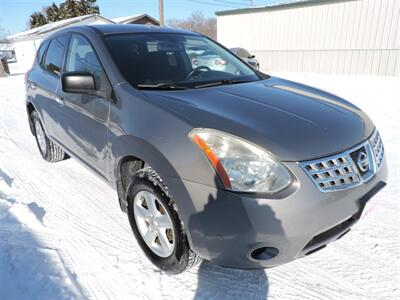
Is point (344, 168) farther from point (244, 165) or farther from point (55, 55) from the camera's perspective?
point (55, 55)

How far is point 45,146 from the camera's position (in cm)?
420

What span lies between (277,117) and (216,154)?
52cm

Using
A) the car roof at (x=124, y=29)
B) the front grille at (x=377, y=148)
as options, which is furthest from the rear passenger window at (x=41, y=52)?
the front grille at (x=377, y=148)

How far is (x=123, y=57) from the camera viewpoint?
8.51 feet

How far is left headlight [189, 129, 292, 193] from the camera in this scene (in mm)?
1677

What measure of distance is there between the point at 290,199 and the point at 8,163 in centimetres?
394

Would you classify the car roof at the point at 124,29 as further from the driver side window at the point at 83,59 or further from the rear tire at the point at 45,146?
the rear tire at the point at 45,146

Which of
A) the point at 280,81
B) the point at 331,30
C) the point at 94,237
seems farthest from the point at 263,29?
the point at 94,237

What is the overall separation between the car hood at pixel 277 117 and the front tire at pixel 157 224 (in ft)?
1.62

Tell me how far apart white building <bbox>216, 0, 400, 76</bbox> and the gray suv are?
49.1 feet

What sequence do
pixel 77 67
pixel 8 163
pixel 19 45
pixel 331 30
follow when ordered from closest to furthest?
pixel 77 67 < pixel 8 163 < pixel 331 30 < pixel 19 45

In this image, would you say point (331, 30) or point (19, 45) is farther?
point (19, 45)

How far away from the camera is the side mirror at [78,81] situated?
7.77ft

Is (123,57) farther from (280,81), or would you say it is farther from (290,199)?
(290,199)
